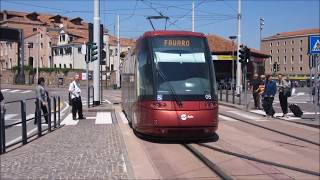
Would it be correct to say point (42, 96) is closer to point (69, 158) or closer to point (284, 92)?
point (69, 158)

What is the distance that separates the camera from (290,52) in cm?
14025

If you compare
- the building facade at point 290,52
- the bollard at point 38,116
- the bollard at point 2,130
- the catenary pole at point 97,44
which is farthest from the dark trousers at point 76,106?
the building facade at point 290,52

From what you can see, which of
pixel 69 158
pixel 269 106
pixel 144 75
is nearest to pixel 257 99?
pixel 269 106

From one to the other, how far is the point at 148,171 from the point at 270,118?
13.4 meters

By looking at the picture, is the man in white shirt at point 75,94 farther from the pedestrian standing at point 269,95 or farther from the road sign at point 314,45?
the road sign at point 314,45

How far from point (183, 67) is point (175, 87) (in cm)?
66

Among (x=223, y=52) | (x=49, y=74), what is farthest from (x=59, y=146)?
(x=49, y=74)

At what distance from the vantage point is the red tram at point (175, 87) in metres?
13.3

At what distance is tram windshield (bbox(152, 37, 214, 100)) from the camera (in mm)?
13586

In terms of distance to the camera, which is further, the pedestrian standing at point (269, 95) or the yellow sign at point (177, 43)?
the pedestrian standing at point (269, 95)

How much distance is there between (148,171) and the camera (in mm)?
9453

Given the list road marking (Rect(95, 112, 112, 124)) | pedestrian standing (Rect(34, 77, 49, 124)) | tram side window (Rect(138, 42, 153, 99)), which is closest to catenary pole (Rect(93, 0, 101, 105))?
road marking (Rect(95, 112, 112, 124))

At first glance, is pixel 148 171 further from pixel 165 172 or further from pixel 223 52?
pixel 223 52

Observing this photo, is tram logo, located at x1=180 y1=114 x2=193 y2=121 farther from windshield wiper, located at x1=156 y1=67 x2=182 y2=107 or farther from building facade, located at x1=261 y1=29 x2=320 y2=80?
building facade, located at x1=261 y1=29 x2=320 y2=80
